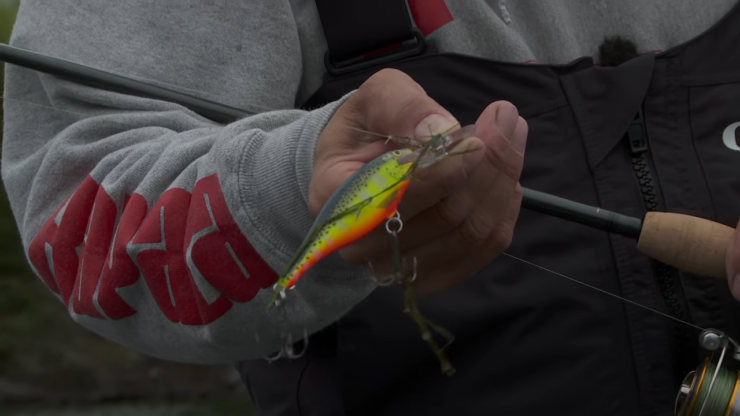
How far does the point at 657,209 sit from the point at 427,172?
0.48 metres

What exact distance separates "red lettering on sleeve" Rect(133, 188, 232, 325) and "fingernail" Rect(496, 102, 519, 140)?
39 centimetres

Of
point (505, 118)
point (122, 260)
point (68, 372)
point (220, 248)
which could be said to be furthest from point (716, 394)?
point (68, 372)

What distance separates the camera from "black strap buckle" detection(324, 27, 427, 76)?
3.43ft

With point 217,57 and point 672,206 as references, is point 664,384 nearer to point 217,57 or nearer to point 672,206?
point 672,206

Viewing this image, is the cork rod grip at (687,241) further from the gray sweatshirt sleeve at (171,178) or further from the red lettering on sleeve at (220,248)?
the red lettering on sleeve at (220,248)

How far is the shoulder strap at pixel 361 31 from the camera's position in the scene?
3.34 ft

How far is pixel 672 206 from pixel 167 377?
300 centimetres

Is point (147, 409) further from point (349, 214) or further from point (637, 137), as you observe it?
point (349, 214)

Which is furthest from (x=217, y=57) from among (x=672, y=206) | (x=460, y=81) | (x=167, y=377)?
(x=167, y=377)

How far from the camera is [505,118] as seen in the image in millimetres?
698

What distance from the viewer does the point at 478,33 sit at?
44.5 inches

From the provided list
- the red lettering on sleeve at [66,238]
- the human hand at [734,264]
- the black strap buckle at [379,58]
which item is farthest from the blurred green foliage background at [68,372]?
the human hand at [734,264]

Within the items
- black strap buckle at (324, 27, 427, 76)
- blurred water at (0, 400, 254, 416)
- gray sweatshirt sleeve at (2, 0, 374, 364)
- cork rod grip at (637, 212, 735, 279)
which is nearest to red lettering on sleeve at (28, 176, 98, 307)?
gray sweatshirt sleeve at (2, 0, 374, 364)

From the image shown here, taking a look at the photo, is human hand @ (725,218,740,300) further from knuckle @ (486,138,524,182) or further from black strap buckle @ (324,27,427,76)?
black strap buckle @ (324,27,427,76)
